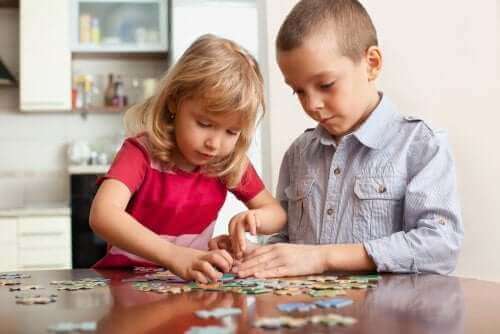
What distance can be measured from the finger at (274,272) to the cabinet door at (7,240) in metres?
3.55

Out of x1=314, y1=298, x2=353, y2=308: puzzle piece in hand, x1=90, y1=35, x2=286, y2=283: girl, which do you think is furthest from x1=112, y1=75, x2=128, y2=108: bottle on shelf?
x1=314, y1=298, x2=353, y2=308: puzzle piece in hand

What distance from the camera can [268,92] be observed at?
81.7 inches

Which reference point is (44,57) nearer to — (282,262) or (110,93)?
(110,93)

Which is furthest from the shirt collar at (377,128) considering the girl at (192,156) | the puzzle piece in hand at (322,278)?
the puzzle piece in hand at (322,278)

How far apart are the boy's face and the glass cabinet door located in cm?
367

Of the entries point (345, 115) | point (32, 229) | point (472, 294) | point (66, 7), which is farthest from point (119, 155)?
point (66, 7)

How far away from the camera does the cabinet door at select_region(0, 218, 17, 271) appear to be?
4391 millimetres

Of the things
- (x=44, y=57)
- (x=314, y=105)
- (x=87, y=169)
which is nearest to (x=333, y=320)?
(x=314, y=105)

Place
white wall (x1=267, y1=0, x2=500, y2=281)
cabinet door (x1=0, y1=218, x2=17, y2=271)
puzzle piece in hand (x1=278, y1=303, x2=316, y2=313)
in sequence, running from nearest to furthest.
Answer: puzzle piece in hand (x1=278, y1=303, x2=316, y2=313), white wall (x1=267, y1=0, x2=500, y2=281), cabinet door (x1=0, y1=218, x2=17, y2=271)

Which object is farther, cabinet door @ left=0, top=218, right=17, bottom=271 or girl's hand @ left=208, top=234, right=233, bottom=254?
cabinet door @ left=0, top=218, right=17, bottom=271

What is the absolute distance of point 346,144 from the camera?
1.53 meters

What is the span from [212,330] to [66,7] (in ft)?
14.9

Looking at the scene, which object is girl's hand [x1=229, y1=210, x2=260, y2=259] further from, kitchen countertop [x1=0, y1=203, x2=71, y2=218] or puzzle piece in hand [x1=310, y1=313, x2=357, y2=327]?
Answer: kitchen countertop [x1=0, y1=203, x2=71, y2=218]

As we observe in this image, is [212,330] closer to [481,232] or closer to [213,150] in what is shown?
[213,150]
